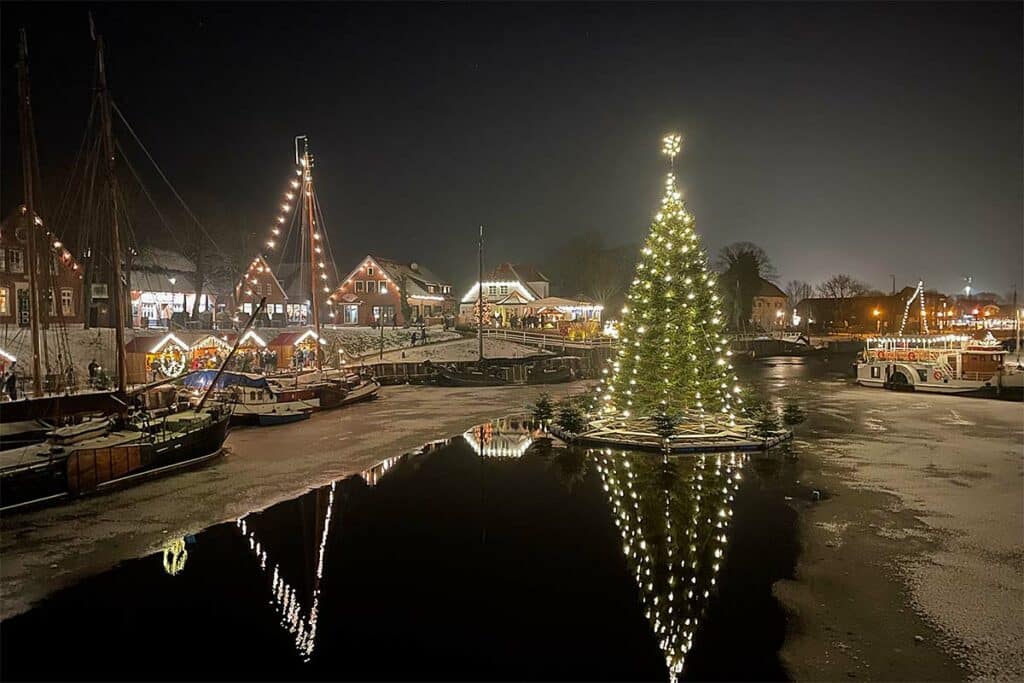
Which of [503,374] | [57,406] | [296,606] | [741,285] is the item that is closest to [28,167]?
[57,406]

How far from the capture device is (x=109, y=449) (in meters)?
15.6

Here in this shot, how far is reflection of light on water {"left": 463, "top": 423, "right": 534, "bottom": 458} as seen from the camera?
19.2m

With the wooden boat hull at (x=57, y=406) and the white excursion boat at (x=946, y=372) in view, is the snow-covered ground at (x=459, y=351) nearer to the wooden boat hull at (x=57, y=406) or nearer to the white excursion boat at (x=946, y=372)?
the white excursion boat at (x=946, y=372)

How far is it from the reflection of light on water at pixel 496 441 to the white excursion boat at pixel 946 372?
27190 mm

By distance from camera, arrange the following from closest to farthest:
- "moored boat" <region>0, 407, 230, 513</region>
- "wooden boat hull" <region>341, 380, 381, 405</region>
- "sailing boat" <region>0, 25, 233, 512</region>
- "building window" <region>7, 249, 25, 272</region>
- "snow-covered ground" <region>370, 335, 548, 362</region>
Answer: "moored boat" <region>0, 407, 230, 513</region> → "sailing boat" <region>0, 25, 233, 512</region> → "wooden boat hull" <region>341, 380, 381, 405</region> → "building window" <region>7, 249, 25, 272</region> → "snow-covered ground" <region>370, 335, 548, 362</region>

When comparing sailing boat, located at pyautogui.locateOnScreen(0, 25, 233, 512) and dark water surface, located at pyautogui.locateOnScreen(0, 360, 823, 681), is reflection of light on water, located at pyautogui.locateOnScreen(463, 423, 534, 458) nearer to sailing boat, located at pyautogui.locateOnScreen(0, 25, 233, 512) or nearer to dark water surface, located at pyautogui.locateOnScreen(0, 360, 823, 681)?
dark water surface, located at pyautogui.locateOnScreen(0, 360, 823, 681)

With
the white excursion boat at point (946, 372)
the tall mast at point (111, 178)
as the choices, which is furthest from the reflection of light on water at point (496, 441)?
the white excursion boat at point (946, 372)

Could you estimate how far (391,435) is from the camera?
22.7m

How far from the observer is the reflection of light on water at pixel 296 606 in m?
7.84

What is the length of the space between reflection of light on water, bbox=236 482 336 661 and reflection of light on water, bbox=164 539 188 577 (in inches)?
43.4

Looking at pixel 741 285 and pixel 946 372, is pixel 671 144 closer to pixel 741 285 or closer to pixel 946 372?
pixel 946 372

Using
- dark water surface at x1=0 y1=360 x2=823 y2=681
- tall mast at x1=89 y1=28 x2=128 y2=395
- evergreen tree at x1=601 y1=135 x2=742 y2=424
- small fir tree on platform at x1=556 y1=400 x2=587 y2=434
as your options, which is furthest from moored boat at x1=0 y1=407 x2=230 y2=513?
evergreen tree at x1=601 y1=135 x2=742 y2=424

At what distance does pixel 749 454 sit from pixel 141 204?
4984cm

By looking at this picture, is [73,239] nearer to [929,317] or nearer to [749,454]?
[749,454]
